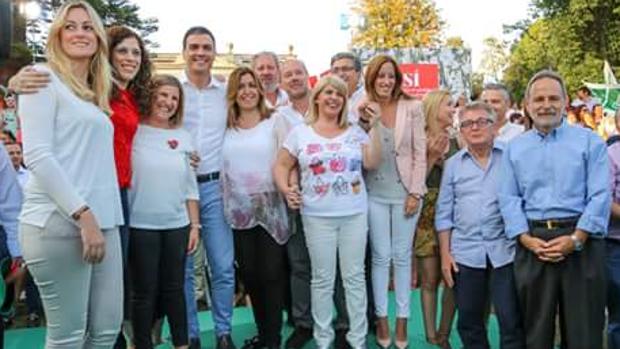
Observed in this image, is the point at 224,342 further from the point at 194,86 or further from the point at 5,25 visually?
the point at 5,25

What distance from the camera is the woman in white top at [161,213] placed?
11.9 ft

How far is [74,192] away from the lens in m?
2.53

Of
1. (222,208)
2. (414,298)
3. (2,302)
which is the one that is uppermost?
(222,208)

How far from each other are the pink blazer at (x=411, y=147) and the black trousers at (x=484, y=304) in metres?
0.62

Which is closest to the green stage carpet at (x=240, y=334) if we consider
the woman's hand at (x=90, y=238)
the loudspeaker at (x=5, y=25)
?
the woman's hand at (x=90, y=238)

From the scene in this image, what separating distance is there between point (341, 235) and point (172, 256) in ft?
3.33

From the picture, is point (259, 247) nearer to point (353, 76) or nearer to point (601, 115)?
point (353, 76)

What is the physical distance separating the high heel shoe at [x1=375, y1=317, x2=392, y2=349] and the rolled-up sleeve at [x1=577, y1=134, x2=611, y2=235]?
1.45 m

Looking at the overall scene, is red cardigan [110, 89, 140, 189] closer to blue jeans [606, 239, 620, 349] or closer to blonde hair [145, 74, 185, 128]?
blonde hair [145, 74, 185, 128]

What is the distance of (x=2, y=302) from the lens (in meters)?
3.44

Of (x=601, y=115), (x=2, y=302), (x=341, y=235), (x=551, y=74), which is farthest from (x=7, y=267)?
(x=601, y=115)

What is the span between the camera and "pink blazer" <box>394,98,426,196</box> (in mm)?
4188

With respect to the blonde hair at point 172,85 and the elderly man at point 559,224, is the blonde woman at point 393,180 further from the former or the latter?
the blonde hair at point 172,85

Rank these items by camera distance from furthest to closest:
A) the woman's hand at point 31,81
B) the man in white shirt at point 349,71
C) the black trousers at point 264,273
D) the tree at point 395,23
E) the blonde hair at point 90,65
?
the tree at point 395,23 → the man in white shirt at point 349,71 → the black trousers at point 264,273 → the blonde hair at point 90,65 → the woman's hand at point 31,81
